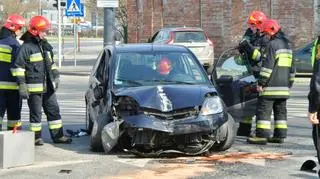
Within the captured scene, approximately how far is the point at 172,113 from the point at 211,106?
59cm

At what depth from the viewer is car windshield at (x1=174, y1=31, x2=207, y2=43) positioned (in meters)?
24.6

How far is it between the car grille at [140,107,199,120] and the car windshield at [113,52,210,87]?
0.74 metres

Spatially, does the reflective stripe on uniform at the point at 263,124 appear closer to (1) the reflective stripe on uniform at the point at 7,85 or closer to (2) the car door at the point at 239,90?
(2) the car door at the point at 239,90

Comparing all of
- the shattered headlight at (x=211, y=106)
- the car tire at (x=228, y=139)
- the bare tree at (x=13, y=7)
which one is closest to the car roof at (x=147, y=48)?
the shattered headlight at (x=211, y=106)

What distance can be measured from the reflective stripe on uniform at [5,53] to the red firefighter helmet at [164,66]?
2324mm

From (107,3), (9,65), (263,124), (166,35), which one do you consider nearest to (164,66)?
(263,124)

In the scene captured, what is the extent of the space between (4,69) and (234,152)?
12.1 feet

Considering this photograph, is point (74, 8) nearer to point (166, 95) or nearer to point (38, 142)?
point (38, 142)

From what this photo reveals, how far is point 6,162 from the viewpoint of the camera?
8250mm

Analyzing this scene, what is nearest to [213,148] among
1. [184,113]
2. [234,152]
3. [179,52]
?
[234,152]

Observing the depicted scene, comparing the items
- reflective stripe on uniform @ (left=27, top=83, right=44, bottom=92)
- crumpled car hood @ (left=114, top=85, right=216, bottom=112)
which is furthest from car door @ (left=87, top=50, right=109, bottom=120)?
reflective stripe on uniform @ (left=27, top=83, right=44, bottom=92)

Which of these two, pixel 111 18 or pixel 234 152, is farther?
pixel 111 18

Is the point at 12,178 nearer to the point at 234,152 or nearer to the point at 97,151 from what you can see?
the point at 97,151

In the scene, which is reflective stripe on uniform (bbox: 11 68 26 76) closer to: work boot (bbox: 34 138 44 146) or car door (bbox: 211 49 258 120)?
work boot (bbox: 34 138 44 146)
